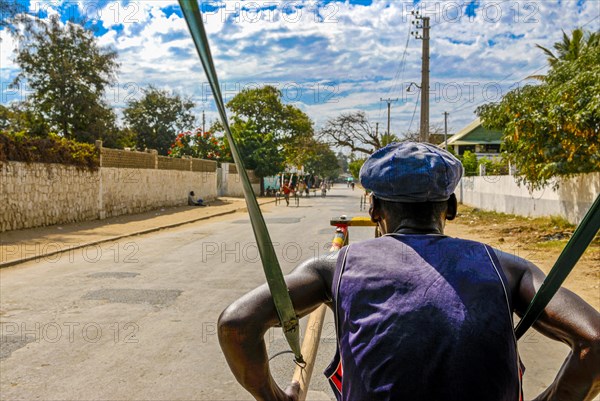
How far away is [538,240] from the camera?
1373 centimetres

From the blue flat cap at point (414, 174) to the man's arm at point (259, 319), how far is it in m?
0.24

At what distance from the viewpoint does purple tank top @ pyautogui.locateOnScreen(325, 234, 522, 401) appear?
51.0 inches

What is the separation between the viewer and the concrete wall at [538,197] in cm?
1441

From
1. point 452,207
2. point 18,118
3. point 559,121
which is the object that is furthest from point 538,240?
point 18,118

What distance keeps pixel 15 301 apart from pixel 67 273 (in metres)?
2.21

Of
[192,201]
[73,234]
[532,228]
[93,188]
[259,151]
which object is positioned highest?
[259,151]

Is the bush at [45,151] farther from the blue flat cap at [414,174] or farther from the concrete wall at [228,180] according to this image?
the concrete wall at [228,180]

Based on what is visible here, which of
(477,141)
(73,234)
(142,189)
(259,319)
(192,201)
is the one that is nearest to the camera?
(259,319)

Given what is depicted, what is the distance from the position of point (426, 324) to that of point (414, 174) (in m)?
0.38

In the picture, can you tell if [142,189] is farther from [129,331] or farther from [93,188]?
[129,331]

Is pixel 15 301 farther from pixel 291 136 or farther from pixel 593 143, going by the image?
pixel 291 136

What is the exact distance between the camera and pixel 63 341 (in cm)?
536

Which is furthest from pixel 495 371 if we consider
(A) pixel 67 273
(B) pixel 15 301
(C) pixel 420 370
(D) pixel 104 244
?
(D) pixel 104 244

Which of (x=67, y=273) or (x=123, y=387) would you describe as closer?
(x=123, y=387)
